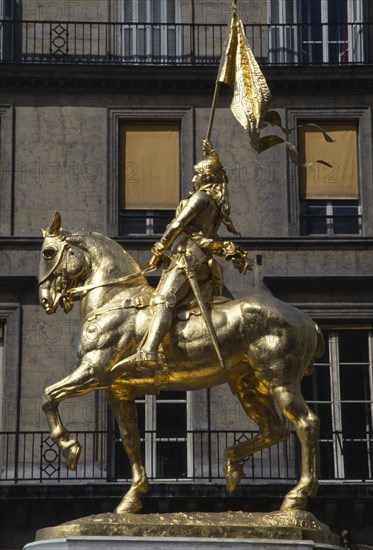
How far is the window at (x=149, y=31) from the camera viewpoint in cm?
2569

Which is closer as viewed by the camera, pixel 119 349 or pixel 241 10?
pixel 119 349

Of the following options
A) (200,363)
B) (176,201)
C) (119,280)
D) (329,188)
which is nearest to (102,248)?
(119,280)

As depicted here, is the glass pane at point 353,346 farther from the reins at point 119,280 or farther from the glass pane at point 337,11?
the reins at point 119,280

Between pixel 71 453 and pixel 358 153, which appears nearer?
pixel 71 453

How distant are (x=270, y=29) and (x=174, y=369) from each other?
1362 cm

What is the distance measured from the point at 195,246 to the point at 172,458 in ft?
35.8

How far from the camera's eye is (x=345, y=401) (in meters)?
24.1

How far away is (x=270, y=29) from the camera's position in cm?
2564

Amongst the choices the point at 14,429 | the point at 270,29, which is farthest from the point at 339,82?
the point at 14,429

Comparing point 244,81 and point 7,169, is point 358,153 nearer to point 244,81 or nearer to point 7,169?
point 7,169

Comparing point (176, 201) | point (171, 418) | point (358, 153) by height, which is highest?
point (358, 153)

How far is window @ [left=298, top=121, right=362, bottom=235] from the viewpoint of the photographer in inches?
987

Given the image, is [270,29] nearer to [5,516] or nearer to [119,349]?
[5,516]

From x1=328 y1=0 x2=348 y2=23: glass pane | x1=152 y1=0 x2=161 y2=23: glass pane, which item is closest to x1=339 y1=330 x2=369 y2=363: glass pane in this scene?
x1=328 y1=0 x2=348 y2=23: glass pane
